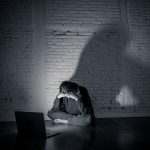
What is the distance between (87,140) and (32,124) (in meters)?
0.71

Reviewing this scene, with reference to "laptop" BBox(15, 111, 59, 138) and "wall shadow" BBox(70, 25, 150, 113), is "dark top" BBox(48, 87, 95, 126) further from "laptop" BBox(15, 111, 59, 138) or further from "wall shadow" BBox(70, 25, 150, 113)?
"laptop" BBox(15, 111, 59, 138)

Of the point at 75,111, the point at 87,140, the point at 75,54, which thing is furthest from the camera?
the point at 75,54

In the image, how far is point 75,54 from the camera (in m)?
4.66

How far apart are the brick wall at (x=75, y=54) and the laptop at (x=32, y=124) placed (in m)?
1.68

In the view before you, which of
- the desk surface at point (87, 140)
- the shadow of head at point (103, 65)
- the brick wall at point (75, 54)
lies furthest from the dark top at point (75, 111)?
the brick wall at point (75, 54)

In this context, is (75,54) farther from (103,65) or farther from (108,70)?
(108,70)

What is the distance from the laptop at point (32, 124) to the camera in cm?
271

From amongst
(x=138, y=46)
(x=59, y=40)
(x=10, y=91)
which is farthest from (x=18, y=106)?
(x=138, y=46)

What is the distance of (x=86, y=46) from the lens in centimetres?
469

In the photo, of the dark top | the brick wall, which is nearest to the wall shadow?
the brick wall

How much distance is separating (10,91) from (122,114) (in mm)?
2354

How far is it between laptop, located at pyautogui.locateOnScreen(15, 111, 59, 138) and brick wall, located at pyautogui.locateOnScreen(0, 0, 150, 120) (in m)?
1.68

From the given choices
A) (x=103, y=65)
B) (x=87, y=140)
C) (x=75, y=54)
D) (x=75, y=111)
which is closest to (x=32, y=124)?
(x=87, y=140)

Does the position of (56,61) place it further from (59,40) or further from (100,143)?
(100,143)
